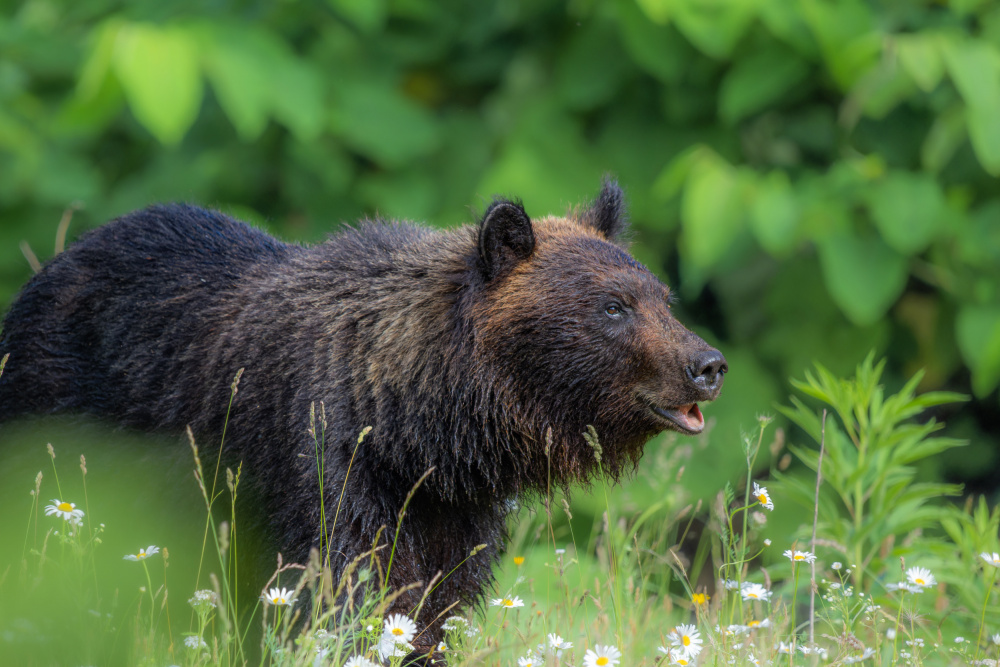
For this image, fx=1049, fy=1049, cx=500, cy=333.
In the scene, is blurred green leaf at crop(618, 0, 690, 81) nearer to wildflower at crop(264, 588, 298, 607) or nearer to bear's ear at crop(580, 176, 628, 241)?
bear's ear at crop(580, 176, 628, 241)

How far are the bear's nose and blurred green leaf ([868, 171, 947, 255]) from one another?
8.03ft

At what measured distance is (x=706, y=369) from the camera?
11.7 feet

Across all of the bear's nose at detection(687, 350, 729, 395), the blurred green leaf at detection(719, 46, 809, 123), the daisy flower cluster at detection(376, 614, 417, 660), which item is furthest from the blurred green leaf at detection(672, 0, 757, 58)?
the daisy flower cluster at detection(376, 614, 417, 660)

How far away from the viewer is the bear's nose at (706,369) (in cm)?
356

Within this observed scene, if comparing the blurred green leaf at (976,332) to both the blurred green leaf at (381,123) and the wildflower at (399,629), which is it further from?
the wildflower at (399,629)

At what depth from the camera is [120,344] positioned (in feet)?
13.8

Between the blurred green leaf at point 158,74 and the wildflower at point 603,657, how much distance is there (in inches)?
133

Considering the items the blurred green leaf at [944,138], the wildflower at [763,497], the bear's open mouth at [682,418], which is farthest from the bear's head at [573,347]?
the blurred green leaf at [944,138]

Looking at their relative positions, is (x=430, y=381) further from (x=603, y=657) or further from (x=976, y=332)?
(x=976, y=332)

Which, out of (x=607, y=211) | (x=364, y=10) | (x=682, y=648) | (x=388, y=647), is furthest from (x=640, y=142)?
(x=388, y=647)

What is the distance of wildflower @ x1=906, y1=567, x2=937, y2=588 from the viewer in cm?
338

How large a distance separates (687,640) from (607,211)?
1985mm

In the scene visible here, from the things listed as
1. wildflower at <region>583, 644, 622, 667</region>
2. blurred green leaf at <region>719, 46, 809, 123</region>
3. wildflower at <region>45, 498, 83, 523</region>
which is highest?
blurred green leaf at <region>719, 46, 809, 123</region>

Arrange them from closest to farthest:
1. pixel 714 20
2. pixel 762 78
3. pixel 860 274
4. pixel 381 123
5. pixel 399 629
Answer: pixel 399 629 → pixel 714 20 → pixel 860 274 → pixel 762 78 → pixel 381 123
